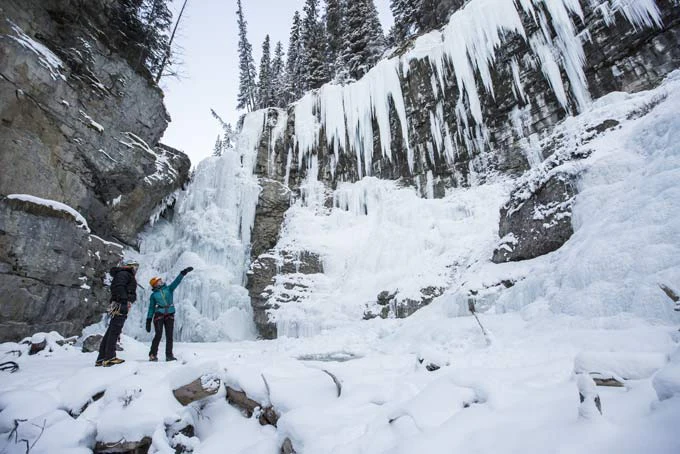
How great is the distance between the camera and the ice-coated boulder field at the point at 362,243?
8.38 ft

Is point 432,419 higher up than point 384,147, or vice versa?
point 384,147

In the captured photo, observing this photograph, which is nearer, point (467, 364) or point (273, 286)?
point (467, 364)

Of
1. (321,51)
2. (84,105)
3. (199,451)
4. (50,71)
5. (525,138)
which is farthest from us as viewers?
(321,51)

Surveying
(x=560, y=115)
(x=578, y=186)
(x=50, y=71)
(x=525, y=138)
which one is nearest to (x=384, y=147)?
(x=525, y=138)

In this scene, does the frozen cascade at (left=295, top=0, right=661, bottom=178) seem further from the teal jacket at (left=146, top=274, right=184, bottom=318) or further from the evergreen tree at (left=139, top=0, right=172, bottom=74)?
the teal jacket at (left=146, top=274, right=184, bottom=318)

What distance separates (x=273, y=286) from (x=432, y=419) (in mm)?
12198

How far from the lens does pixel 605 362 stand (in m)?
1.95

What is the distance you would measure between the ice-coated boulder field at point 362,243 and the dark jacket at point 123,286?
1.0 inches

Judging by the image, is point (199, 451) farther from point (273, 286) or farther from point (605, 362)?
point (273, 286)

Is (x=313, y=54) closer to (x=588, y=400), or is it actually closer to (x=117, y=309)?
(x=117, y=309)

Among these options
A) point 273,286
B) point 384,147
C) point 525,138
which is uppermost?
point 384,147

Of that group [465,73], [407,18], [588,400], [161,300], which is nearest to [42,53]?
[161,300]

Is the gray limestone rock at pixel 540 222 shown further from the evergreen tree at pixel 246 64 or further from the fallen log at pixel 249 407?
the evergreen tree at pixel 246 64

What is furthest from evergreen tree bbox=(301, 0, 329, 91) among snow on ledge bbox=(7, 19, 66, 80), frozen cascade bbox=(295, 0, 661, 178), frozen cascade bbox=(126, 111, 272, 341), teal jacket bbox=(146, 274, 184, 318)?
teal jacket bbox=(146, 274, 184, 318)
